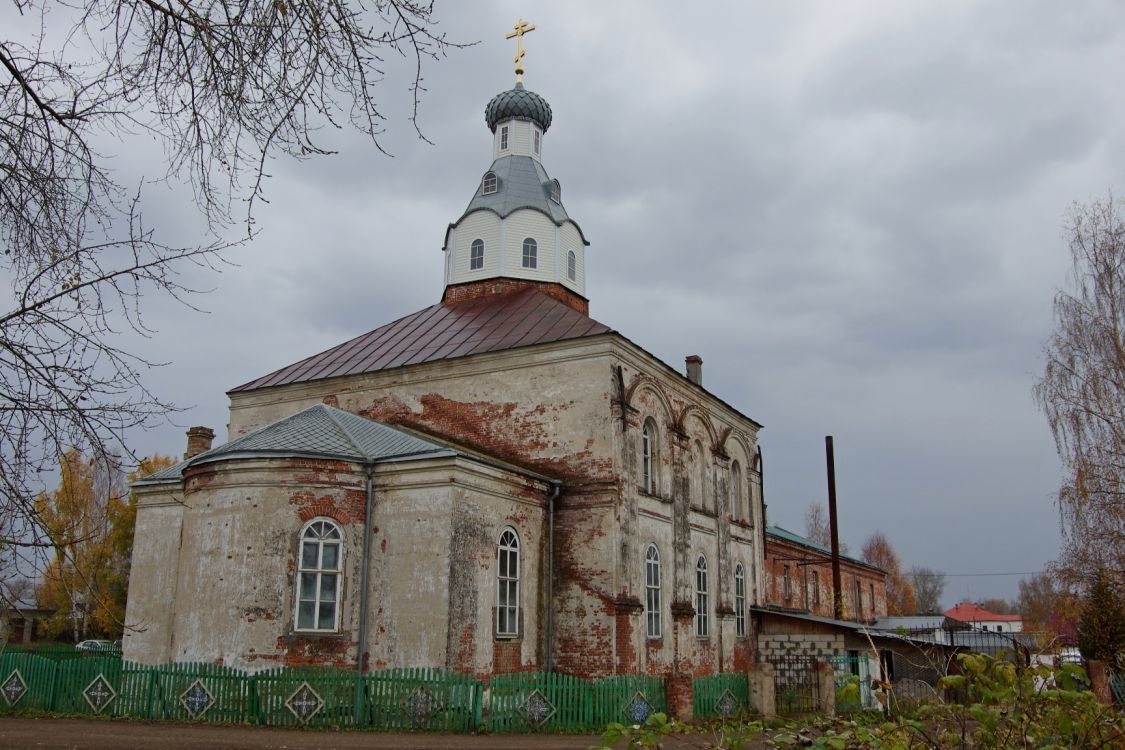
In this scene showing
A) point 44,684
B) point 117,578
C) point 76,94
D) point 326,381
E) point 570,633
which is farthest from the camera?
point 117,578

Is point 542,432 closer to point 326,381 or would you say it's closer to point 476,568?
point 476,568

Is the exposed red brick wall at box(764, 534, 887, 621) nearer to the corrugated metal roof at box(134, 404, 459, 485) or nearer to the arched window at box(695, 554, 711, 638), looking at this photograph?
the arched window at box(695, 554, 711, 638)

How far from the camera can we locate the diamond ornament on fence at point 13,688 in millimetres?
15109

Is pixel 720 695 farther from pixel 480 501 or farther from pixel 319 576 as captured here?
pixel 319 576

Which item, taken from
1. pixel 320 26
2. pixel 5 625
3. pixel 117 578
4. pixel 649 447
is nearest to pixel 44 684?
pixel 5 625

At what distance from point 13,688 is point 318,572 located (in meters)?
5.27

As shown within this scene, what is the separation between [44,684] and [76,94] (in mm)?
13128

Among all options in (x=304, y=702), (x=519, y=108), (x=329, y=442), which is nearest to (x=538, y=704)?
(x=304, y=702)

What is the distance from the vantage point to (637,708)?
15961 millimetres

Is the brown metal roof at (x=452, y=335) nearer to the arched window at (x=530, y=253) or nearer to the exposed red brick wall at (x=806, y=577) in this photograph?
the arched window at (x=530, y=253)

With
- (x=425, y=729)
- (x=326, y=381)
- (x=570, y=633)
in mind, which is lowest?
(x=425, y=729)

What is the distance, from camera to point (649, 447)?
21.0 metres

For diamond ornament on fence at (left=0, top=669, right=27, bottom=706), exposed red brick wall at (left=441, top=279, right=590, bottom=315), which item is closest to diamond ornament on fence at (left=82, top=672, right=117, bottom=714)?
diamond ornament on fence at (left=0, top=669, right=27, bottom=706)

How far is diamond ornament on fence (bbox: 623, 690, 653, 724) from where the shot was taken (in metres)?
15.7
